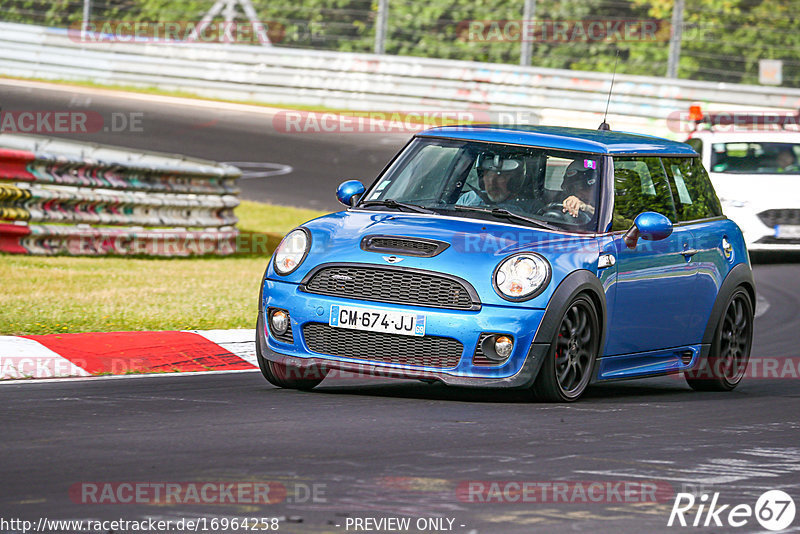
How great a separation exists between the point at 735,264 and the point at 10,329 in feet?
16.1

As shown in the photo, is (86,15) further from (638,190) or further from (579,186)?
(579,186)

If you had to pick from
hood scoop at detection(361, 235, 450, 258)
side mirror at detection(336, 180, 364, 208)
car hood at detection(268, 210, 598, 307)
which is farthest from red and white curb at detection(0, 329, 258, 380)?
hood scoop at detection(361, 235, 450, 258)

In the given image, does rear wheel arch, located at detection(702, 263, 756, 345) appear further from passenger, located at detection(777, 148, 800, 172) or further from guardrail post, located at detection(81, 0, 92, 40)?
guardrail post, located at detection(81, 0, 92, 40)

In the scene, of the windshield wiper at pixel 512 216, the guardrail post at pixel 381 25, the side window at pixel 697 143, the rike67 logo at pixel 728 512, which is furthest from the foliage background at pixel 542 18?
the rike67 logo at pixel 728 512

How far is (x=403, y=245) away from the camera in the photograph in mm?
8266

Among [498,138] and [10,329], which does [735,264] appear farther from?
[10,329]

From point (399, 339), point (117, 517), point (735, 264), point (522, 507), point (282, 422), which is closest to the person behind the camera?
point (117, 517)

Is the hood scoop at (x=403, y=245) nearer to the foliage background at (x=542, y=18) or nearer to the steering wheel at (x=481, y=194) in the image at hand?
the steering wheel at (x=481, y=194)

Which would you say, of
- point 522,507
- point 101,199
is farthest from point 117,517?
point 101,199

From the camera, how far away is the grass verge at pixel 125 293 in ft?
35.9

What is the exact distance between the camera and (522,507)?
5.72 m

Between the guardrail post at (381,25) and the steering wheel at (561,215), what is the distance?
72.9 feet

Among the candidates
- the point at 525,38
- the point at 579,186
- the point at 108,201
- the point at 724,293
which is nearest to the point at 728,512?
the point at 579,186

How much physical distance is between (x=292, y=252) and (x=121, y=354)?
68.5 inches
